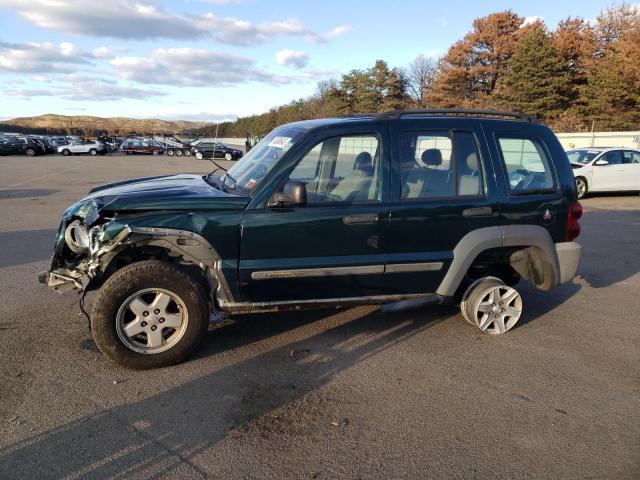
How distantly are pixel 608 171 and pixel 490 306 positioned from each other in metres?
12.9

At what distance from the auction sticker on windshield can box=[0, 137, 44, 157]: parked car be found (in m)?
41.4

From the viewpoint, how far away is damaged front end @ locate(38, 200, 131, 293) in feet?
12.4

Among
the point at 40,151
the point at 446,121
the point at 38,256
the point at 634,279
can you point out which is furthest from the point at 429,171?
the point at 40,151

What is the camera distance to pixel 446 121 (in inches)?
175

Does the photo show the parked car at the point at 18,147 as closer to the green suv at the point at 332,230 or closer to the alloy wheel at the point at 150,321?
the green suv at the point at 332,230

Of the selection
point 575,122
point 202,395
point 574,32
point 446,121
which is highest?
point 574,32

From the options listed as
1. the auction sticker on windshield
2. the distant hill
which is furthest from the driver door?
the distant hill

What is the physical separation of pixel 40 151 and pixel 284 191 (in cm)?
4452

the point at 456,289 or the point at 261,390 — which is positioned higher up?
the point at 456,289

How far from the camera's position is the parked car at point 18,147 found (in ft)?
125

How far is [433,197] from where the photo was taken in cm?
434

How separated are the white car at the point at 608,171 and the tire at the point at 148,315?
46.9ft

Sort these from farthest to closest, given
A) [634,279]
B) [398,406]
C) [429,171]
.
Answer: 1. [634,279]
2. [429,171]
3. [398,406]

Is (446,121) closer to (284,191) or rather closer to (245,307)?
(284,191)
